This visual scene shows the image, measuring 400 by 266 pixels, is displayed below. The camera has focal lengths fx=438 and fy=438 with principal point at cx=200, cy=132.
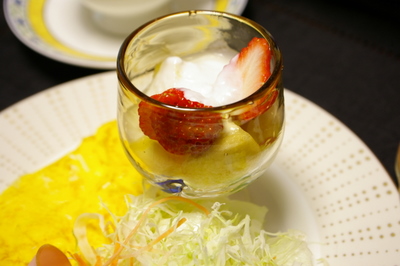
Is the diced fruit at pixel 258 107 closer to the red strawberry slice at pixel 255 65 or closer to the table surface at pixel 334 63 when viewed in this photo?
the red strawberry slice at pixel 255 65

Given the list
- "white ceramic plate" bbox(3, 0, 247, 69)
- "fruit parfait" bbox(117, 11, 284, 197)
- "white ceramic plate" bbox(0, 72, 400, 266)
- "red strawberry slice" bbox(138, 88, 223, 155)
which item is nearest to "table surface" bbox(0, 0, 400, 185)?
"white ceramic plate" bbox(3, 0, 247, 69)

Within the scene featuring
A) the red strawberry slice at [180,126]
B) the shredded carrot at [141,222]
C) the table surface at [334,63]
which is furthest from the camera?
the table surface at [334,63]

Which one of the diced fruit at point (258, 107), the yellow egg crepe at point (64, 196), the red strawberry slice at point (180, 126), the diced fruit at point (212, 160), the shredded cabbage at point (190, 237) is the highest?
the diced fruit at point (258, 107)

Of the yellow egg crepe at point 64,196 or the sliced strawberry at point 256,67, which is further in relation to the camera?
the yellow egg crepe at point 64,196

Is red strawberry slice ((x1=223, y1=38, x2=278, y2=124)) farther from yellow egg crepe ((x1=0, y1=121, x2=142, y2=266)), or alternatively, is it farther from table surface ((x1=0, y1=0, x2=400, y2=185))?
table surface ((x1=0, y1=0, x2=400, y2=185))

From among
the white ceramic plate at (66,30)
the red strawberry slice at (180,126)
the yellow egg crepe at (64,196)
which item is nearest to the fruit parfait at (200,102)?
the red strawberry slice at (180,126)

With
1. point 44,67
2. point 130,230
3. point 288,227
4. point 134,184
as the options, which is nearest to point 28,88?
point 44,67
